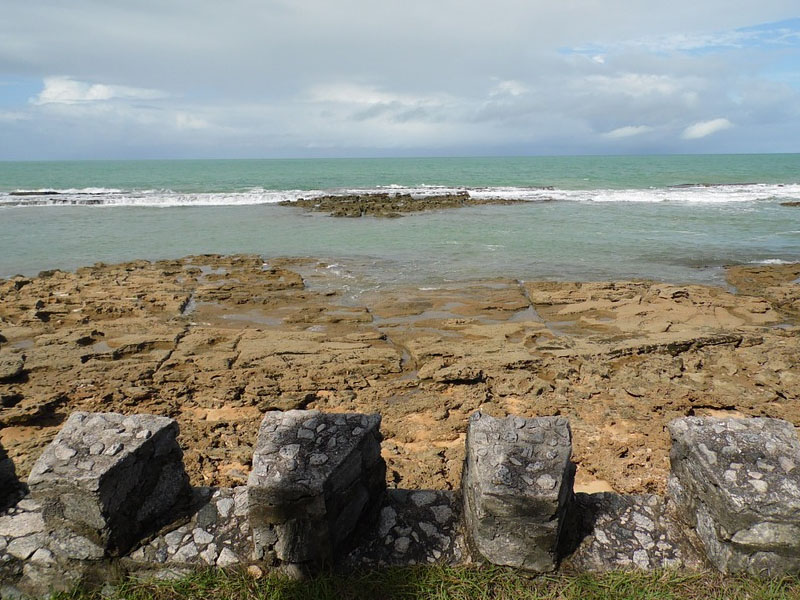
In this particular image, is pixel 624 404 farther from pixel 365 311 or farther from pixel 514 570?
pixel 365 311

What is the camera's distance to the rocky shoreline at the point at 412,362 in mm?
5598

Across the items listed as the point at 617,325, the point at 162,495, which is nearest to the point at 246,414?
the point at 162,495

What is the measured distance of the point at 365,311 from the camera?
1009 centimetres

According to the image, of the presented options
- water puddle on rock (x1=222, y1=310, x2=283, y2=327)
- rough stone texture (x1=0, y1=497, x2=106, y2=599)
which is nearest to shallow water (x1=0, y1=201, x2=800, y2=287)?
water puddle on rock (x1=222, y1=310, x2=283, y2=327)

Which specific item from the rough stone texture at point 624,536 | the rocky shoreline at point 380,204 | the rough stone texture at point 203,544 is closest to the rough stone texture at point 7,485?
the rough stone texture at point 203,544

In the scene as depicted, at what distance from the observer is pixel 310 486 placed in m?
2.70

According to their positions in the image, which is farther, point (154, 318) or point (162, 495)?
point (154, 318)

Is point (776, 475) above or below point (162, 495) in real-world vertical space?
above

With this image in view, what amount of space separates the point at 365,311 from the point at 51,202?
29.1 meters

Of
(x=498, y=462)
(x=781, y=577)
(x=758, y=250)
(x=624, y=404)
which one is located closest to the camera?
(x=781, y=577)

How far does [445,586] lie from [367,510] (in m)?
0.60

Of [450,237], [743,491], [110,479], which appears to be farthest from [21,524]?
[450,237]

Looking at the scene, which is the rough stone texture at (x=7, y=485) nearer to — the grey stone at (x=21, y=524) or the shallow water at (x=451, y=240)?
the grey stone at (x=21, y=524)

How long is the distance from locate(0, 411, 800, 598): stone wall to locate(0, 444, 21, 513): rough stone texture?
0.04 ft
